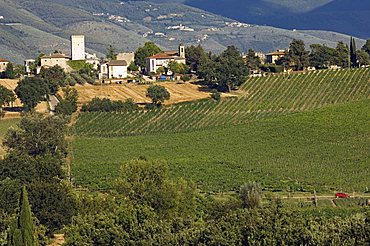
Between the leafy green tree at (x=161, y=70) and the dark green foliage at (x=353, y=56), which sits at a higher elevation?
the dark green foliage at (x=353, y=56)

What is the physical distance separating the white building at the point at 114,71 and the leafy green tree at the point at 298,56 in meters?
17.2

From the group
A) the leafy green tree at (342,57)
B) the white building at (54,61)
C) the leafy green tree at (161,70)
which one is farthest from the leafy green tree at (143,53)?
the leafy green tree at (342,57)

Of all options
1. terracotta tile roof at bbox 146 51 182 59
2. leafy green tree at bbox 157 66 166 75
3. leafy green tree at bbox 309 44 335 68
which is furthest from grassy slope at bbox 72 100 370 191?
terracotta tile roof at bbox 146 51 182 59

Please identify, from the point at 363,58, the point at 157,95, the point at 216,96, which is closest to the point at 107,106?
the point at 157,95

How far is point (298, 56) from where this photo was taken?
340 ft

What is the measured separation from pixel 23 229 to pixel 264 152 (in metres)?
33.3

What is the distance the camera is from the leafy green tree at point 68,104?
8319 cm

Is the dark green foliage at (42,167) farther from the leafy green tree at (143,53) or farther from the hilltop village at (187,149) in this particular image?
the leafy green tree at (143,53)

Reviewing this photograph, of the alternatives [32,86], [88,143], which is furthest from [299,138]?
[32,86]

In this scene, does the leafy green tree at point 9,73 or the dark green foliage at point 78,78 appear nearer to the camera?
the dark green foliage at point 78,78

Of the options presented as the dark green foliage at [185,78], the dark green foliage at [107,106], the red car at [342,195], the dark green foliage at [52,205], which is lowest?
the red car at [342,195]

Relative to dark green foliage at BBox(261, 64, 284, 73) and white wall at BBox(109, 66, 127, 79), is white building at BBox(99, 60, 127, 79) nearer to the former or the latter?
white wall at BBox(109, 66, 127, 79)

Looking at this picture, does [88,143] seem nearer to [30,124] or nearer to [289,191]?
[30,124]

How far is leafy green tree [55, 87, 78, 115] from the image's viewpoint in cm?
8319
